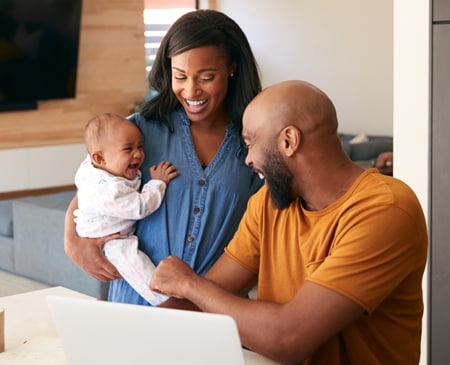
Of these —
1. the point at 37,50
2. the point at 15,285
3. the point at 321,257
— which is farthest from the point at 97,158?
the point at 37,50

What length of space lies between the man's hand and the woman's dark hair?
1.85ft

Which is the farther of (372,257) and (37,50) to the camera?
(37,50)

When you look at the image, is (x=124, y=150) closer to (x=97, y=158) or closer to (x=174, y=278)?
(x=97, y=158)

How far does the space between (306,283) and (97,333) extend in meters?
0.46

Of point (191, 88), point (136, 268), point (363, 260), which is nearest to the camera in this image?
point (363, 260)

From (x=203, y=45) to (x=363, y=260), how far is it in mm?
789

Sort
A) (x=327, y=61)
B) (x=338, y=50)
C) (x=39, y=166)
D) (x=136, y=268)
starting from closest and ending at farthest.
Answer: (x=136, y=268), (x=39, y=166), (x=338, y=50), (x=327, y=61)

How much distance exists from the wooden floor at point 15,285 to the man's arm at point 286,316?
376 cm

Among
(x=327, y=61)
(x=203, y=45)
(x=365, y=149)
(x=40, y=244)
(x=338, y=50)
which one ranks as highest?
(x=338, y=50)

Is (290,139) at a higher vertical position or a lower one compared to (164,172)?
higher

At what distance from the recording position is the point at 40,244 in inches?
220

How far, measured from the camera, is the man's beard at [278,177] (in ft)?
6.08

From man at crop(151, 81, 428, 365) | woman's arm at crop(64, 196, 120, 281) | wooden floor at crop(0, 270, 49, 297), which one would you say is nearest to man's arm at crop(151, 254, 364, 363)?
man at crop(151, 81, 428, 365)

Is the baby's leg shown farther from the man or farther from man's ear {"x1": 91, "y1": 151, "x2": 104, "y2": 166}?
the man
